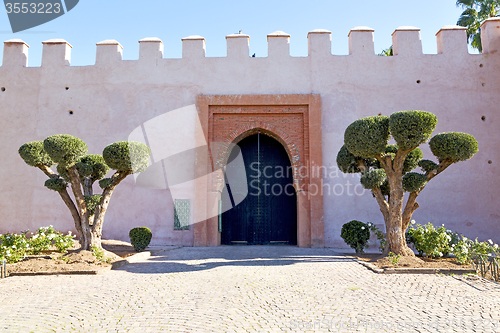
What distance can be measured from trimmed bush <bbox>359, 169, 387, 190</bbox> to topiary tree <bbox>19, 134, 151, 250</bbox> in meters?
4.22

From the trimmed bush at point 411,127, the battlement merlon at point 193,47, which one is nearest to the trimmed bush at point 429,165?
the trimmed bush at point 411,127

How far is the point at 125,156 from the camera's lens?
6637 millimetres

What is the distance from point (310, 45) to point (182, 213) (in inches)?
235

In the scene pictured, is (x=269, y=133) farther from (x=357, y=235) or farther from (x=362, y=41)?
(x=357, y=235)

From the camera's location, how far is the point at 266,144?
11.1 metres

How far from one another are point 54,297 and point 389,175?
578 cm

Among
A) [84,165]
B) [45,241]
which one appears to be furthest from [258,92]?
[45,241]

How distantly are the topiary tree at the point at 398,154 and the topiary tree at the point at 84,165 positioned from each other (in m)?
4.09

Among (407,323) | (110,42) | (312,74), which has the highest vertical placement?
(110,42)

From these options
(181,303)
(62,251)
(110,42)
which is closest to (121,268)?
(62,251)

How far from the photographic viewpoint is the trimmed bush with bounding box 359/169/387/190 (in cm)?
686

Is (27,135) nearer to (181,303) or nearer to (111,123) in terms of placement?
(111,123)

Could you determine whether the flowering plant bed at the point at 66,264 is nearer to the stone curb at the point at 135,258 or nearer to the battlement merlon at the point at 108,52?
the stone curb at the point at 135,258

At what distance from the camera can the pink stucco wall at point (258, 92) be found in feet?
32.4
